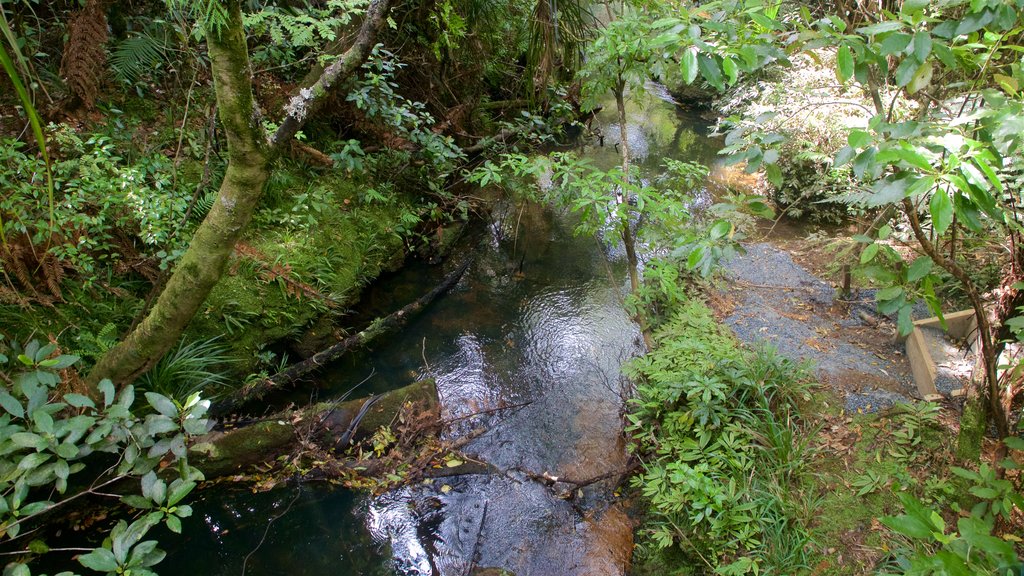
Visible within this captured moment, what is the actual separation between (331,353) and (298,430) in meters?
0.86

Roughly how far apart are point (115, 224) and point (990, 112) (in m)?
4.36

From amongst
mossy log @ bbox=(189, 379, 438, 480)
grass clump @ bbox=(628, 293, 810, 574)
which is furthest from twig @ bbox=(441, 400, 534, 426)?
grass clump @ bbox=(628, 293, 810, 574)

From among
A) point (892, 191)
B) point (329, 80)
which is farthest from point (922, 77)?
point (329, 80)

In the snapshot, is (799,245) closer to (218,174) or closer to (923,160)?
(923,160)

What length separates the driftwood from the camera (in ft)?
11.6

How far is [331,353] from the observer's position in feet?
13.3

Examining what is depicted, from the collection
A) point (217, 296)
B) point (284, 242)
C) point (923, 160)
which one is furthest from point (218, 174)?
A: point (923, 160)

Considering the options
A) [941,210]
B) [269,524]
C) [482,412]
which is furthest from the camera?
[482,412]

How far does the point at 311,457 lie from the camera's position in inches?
131

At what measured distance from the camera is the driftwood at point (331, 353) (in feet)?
11.6

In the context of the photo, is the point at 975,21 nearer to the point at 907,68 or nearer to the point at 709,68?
the point at 907,68

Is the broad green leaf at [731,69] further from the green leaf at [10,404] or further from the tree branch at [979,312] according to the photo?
the green leaf at [10,404]

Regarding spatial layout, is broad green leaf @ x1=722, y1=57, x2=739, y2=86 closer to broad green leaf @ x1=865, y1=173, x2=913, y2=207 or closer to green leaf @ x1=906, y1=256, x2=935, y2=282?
broad green leaf @ x1=865, y1=173, x2=913, y2=207

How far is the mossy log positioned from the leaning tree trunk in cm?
62
